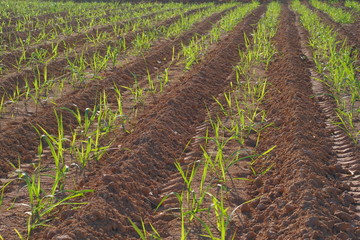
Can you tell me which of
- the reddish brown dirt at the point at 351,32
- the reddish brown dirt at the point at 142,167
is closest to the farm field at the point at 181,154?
the reddish brown dirt at the point at 142,167

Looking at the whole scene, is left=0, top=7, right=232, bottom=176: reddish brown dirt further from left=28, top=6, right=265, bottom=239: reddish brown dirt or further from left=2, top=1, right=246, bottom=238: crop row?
left=28, top=6, right=265, bottom=239: reddish brown dirt

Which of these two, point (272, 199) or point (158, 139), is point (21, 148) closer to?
point (158, 139)

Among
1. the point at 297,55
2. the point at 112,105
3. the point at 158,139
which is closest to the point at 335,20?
the point at 297,55

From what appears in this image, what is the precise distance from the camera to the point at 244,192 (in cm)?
380

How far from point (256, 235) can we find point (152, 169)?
1177 millimetres

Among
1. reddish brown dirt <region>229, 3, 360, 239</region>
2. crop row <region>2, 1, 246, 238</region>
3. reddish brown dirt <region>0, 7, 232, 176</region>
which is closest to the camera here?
reddish brown dirt <region>229, 3, 360, 239</region>

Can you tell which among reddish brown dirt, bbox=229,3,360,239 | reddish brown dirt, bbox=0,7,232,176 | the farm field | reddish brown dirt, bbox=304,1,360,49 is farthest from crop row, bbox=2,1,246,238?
reddish brown dirt, bbox=304,1,360,49

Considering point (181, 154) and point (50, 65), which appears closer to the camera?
point (181, 154)

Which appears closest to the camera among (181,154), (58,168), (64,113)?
(58,168)

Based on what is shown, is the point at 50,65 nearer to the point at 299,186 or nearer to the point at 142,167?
the point at 142,167

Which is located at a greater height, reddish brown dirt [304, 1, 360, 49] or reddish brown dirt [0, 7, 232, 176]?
reddish brown dirt [0, 7, 232, 176]

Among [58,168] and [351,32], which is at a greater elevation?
[58,168]

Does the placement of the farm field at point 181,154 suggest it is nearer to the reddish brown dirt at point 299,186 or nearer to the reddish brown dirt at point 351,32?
the reddish brown dirt at point 299,186

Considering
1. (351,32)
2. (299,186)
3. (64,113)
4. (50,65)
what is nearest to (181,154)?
(299,186)
